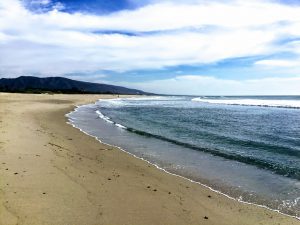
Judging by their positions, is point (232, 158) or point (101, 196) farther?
point (232, 158)

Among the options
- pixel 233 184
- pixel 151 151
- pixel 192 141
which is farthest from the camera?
pixel 192 141

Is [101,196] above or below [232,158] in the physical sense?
above

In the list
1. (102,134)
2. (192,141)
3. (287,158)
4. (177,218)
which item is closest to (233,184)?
(177,218)

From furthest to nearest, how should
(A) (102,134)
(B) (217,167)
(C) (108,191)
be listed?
(A) (102,134) → (B) (217,167) → (C) (108,191)

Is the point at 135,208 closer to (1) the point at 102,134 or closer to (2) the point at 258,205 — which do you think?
(2) the point at 258,205

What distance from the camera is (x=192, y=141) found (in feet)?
63.7

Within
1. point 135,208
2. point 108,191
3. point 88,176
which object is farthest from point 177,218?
point 88,176

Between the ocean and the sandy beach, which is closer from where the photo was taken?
the sandy beach

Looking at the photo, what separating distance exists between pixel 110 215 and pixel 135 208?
779 mm

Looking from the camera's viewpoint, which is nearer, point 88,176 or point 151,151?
point 88,176

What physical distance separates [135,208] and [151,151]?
28.3 ft

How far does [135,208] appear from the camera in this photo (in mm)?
7691

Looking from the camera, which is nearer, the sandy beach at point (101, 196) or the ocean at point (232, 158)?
the sandy beach at point (101, 196)

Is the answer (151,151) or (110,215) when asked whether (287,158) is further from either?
(110,215)
